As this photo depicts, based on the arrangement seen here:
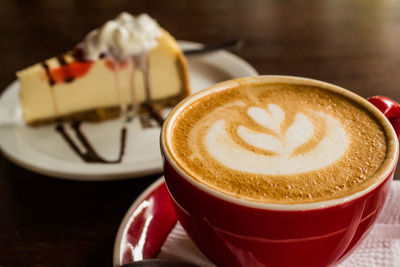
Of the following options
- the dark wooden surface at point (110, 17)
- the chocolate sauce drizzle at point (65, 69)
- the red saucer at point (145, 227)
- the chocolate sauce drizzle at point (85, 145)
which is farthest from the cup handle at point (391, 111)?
the chocolate sauce drizzle at point (65, 69)

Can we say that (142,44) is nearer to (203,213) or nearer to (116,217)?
(116,217)

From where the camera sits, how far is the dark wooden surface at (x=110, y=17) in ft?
2.73

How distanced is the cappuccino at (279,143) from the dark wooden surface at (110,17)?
0.29 m

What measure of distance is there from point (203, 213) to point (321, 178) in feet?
0.53

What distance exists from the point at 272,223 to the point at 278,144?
143 millimetres

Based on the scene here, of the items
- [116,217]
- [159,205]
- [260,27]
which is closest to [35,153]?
[116,217]

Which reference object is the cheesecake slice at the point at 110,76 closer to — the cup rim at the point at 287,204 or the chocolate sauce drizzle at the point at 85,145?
the chocolate sauce drizzle at the point at 85,145

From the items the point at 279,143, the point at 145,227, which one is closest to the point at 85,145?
the point at 145,227

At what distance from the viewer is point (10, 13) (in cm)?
186

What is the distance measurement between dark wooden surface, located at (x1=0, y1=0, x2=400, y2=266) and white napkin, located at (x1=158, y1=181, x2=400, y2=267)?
132 millimetres

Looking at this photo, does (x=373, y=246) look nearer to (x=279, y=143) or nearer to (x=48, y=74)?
(x=279, y=143)

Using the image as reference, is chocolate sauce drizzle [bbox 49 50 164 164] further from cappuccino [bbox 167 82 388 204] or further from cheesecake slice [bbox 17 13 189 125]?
cappuccino [bbox 167 82 388 204]

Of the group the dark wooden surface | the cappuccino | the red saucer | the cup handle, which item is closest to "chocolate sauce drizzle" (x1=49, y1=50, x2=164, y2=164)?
the dark wooden surface

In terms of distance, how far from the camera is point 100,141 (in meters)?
1.27
